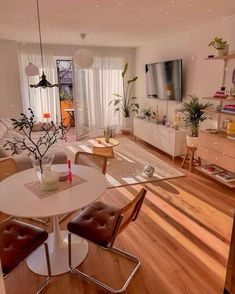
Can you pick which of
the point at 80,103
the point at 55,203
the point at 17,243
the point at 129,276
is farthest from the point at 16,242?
the point at 80,103

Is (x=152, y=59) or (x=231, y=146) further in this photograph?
(x=152, y=59)

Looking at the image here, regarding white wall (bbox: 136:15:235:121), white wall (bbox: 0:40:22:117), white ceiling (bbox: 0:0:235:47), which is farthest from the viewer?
white wall (bbox: 0:40:22:117)

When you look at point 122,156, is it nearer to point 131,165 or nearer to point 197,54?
point 131,165

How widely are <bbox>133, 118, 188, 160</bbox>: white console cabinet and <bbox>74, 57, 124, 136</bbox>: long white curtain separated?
124 centimetres

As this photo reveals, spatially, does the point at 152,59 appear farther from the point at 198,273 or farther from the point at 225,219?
the point at 198,273

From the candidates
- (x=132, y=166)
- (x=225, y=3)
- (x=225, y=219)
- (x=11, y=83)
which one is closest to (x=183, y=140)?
(x=132, y=166)

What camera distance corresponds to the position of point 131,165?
176 inches

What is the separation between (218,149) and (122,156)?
2.14 m

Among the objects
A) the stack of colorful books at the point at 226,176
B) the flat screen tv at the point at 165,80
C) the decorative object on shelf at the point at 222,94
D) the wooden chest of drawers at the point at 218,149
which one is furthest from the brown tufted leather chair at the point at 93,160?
the flat screen tv at the point at 165,80

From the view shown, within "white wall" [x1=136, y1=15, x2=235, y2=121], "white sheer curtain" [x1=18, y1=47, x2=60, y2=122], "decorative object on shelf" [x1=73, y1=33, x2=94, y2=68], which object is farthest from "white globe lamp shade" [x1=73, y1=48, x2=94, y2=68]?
"white sheer curtain" [x1=18, y1=47, x2=60, y2=122]

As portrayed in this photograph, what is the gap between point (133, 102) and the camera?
277 inches

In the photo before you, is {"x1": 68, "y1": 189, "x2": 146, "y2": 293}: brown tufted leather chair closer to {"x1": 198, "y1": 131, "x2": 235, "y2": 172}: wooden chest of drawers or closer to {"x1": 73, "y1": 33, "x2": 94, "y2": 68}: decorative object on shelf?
{"x1": 198, "y1": 131, "x2": 235, "y2": 172}: wooden chest of drawers

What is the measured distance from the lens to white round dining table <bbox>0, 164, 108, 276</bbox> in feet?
5.27

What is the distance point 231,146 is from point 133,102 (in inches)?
167
